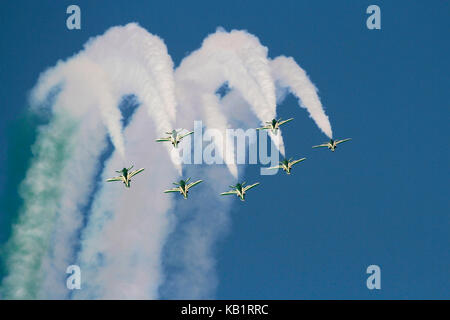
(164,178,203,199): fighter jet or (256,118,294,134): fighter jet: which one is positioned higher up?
(256,118,294,134): fighter jet

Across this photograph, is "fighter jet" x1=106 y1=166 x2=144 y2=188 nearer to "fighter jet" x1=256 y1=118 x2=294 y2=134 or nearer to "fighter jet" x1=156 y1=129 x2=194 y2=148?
"fighter jet" x1=156 y1=129 x2=194 y2=148

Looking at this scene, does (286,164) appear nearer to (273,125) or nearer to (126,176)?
(273,125)

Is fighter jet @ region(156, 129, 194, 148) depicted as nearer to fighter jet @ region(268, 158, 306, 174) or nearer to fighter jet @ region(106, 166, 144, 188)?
fighter jet @ region(106, 166, 144, 188)

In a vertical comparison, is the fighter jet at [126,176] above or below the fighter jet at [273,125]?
below

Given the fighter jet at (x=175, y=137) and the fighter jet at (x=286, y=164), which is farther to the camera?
the fighter jet at (x=286, y=164)

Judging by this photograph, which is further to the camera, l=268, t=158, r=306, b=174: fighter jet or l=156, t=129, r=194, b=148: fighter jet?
l=268, t=158, r=306, b=174: fighter jet

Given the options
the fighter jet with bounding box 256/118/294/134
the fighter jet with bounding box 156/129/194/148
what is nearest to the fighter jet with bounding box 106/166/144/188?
the fighter jet with bounding box 156/129/194/148

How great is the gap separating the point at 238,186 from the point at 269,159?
6.58m

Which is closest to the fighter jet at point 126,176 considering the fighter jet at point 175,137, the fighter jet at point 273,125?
the fighter jet at point 175,137

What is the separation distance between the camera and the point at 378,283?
4518 inches

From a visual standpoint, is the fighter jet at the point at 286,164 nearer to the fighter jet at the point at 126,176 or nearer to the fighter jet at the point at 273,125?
the fighter jet at the point at 273,125
